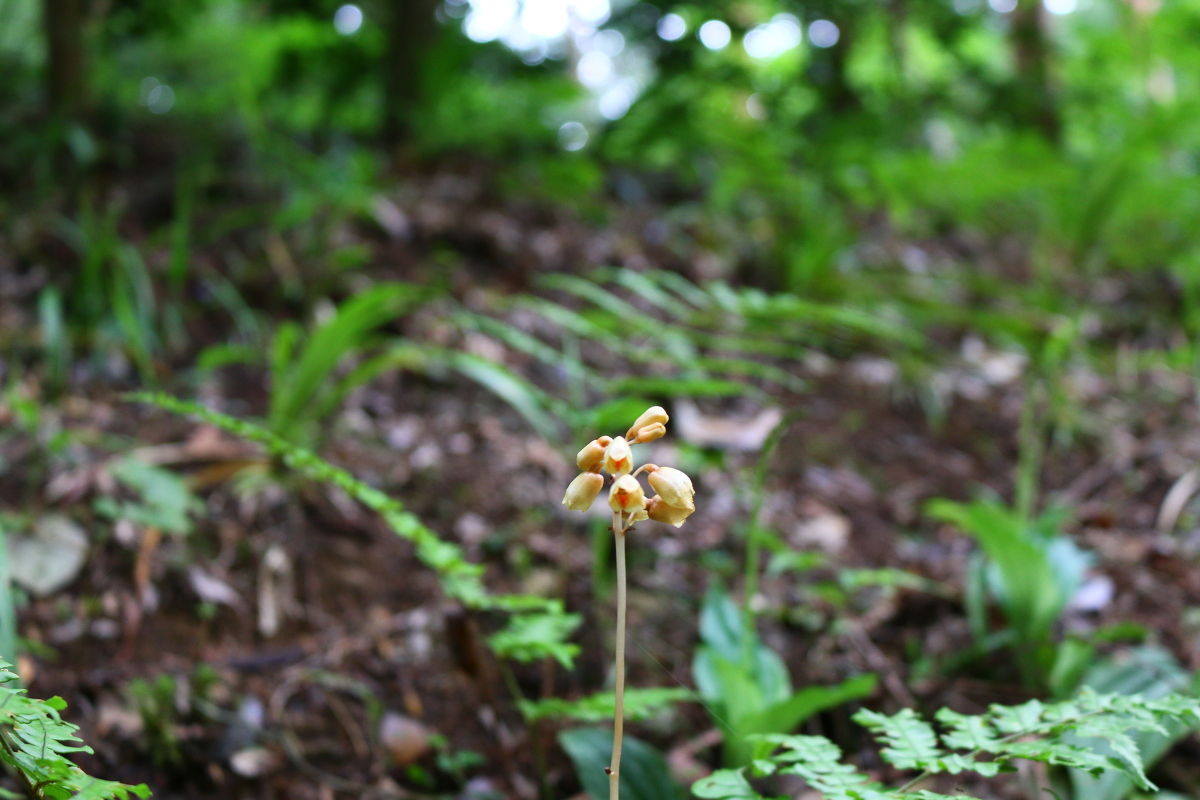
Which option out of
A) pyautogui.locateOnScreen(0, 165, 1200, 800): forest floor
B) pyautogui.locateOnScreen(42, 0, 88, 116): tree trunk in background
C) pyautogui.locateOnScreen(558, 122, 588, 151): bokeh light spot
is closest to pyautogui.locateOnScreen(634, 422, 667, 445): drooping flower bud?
pyautogui.locateOnScreen(0, 165, 1200, 800): forest floor

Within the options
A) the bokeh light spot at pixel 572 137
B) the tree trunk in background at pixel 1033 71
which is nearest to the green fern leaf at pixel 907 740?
the tree trunk in background at pixel 1033 71

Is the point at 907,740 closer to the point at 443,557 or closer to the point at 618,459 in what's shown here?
the point at 618,459

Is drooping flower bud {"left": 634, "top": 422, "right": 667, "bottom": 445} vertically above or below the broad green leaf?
above

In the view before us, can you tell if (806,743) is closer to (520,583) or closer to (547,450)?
(520,583)

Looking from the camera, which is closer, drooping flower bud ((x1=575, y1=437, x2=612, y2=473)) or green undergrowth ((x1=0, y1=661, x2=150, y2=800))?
green undergrowth ((x1=0, y1=661, x2=150, y2=800))

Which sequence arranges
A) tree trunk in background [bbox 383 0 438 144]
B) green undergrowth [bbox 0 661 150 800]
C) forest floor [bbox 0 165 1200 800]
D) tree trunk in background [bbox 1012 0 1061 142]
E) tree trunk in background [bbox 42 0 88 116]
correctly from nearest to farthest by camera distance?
green undergrowth [bbox 0 661 150 800]
forest floor [bbox 0 165 1200 800]
tree trunk in background [bbox 42 0 88 116]
tree trunk in background [bbox 1012 0 1061 142]
tree trunk in background [bbox 383 0 438 144]

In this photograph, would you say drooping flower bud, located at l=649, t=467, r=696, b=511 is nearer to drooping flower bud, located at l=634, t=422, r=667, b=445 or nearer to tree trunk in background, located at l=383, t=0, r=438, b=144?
drooping flower bud, located at l=634, t=422, r=667, b=445
